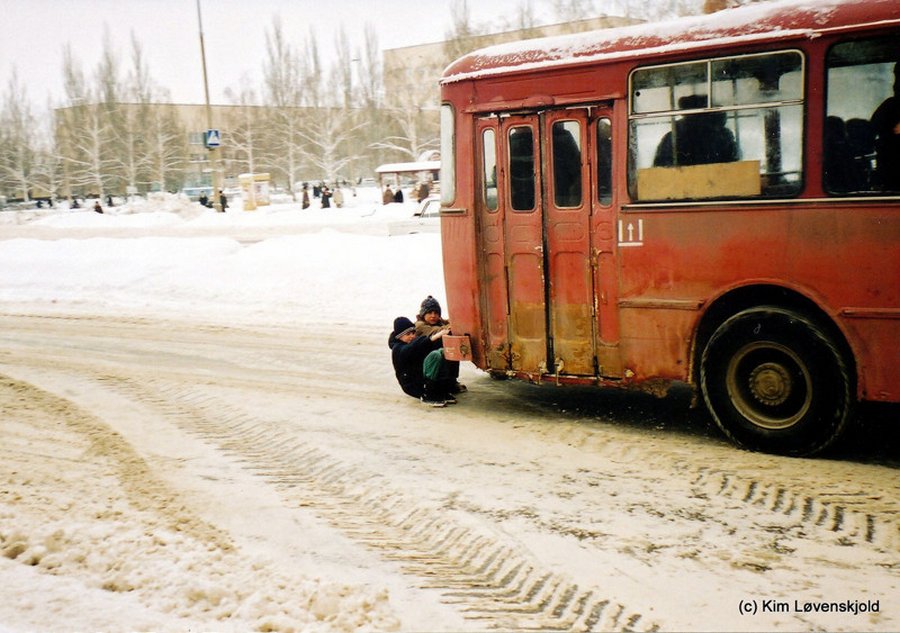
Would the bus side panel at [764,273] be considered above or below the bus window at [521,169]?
below

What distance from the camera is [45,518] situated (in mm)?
5230

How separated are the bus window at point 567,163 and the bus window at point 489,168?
1.98ft

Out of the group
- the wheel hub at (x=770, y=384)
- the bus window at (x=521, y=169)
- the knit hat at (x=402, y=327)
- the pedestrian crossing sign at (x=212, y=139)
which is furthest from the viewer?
the pedestrian crossing sign at (x=212, y=139)

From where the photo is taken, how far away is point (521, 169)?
738 centimetres

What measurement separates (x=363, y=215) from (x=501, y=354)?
115ft

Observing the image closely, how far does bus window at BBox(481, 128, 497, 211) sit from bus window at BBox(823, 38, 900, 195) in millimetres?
2801

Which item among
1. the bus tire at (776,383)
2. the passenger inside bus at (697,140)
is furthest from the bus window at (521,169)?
the bus tire at (776,383)

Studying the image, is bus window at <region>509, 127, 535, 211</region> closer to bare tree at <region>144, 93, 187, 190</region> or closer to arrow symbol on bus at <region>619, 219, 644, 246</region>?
arrow symbol on bus at <region>619, 219, 644, 246</region>

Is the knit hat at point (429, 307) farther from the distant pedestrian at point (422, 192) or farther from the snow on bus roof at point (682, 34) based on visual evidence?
the distant pedestrian at point (422, 192)

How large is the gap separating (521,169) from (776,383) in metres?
2.82

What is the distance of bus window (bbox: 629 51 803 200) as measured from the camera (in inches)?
237

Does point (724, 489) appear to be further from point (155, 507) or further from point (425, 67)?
point (425, 67)

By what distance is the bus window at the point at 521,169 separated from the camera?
24.0 ft

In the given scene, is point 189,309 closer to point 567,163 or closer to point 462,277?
point 462,277
